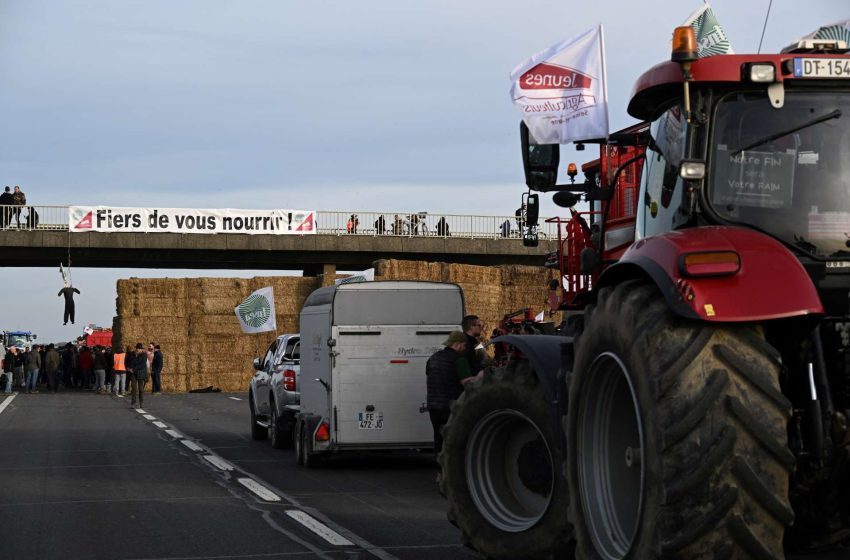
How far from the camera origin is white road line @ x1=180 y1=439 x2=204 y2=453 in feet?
61.8

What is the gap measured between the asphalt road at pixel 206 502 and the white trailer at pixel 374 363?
1.56ft

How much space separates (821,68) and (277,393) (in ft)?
47.5

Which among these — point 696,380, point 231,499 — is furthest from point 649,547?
point 231,499

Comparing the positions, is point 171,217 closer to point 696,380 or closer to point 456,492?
point 456,492

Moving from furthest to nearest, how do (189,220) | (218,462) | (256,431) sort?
1. (189,220)
2. (256,431)
3. (218,462)

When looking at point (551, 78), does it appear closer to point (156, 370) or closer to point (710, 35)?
point (710, 35)

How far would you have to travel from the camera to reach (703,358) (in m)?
4.98

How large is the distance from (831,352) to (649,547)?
4.23 ft

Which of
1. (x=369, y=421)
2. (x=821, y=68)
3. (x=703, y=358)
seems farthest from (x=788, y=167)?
(x=369, y=421)

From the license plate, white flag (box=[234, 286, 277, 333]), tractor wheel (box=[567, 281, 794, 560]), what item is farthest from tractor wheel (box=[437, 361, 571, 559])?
white flag (box=[234, 286, 277, 333])

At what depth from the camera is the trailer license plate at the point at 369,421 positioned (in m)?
15.8

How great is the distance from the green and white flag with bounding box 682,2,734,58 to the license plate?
9.32ft

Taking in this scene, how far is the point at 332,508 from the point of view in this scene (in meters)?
11.8

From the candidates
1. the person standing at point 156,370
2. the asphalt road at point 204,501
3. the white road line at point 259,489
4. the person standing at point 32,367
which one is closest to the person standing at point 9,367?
the person standing at point 32,367
